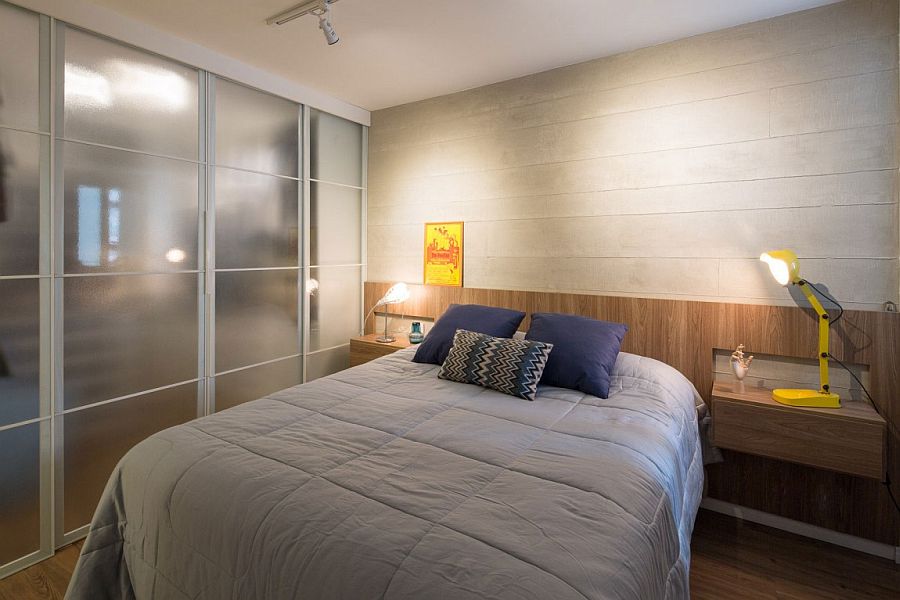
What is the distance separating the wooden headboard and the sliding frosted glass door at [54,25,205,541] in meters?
2.32

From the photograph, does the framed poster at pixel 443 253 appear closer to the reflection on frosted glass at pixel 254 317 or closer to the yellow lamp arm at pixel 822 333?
the reflection on frosted glass at pixel 254 317

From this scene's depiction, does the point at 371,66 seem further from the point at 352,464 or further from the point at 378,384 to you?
the point at 352,464

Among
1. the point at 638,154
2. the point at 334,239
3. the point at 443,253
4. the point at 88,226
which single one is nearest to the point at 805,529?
the point at 638,154

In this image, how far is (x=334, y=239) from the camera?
381 cm

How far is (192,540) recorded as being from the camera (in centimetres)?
136

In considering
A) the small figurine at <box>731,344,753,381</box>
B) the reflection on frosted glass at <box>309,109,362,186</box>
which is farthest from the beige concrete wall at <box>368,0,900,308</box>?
the reflection on frosted glass at <box>309,109,362,186</box>

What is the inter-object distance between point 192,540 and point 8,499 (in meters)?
1.48

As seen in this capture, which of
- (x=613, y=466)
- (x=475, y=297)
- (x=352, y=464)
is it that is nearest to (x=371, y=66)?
(x=475, y=297)

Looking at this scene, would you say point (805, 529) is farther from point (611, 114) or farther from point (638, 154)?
point (611, 114)

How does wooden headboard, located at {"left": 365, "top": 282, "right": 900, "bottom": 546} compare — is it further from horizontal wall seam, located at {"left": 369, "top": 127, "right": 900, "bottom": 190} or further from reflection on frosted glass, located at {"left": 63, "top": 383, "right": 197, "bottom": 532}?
reflection on frosted glass, located at {"left": 63, "top": 383, "right": 197, "bottom": 532}

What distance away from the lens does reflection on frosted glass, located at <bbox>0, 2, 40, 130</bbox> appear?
2066mm

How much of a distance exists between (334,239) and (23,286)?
78.4 inches

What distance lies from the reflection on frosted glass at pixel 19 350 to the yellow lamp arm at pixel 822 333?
3.58 meters

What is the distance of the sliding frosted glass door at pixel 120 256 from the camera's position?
2299mm
